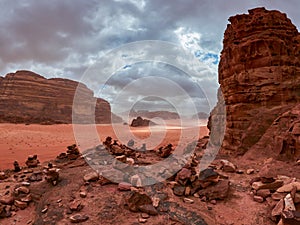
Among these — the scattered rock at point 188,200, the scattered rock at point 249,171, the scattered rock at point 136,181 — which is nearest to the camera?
the scattered rock at point 188,200

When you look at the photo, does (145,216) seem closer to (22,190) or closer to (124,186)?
(124,186)

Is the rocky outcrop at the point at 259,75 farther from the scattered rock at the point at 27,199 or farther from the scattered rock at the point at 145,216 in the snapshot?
the scattered rock at the point at 27,199

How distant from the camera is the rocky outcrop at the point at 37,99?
4985cm

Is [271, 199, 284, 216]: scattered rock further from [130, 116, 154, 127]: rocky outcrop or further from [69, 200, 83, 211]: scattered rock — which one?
[130, 116, 154, 127]: rocky outcrop

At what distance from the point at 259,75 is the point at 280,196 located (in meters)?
6.20

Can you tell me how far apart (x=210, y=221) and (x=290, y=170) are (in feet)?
11.1

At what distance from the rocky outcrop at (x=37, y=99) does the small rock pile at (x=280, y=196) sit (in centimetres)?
4302

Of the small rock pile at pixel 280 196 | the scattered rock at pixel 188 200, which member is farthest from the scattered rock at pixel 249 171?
the scattered rock at pixel 188 200

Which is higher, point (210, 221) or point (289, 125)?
point (289, 125)

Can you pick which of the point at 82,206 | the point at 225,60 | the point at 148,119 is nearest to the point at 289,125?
the point at 225,60

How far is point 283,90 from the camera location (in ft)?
28.5

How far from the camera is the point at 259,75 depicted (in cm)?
896

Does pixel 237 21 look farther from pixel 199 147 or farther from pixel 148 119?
→ pixel 148 119

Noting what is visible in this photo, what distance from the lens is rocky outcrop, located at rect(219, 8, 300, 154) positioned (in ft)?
28.2
